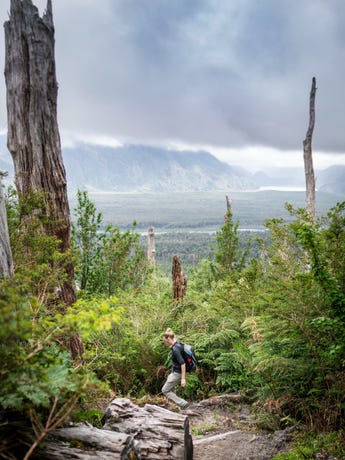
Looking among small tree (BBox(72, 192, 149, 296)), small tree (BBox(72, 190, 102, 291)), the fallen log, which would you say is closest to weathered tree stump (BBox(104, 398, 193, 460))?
the fallen log

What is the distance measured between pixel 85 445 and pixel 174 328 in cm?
467

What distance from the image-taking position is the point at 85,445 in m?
2.80

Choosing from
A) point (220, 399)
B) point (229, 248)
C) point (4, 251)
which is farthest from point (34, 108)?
point (229, 248)

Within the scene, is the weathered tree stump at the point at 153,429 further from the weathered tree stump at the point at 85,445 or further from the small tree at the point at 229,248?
the small tree at the point at 229,248

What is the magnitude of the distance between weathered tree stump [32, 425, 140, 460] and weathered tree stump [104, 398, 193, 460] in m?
0.15

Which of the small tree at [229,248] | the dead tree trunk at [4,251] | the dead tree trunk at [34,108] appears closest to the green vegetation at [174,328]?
the dead tree trunk at [4,251]

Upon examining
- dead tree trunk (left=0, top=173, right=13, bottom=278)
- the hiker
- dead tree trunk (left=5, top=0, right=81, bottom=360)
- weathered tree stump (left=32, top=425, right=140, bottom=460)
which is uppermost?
dead tree trunk (left=5, top=0, right=81, bottom=360)

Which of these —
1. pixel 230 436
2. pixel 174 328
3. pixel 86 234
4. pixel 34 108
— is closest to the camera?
pixel 230 436

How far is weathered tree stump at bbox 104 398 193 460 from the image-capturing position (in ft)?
10.4

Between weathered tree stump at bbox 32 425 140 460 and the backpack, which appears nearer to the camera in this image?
weathered tree stump at bbox 32 425 140 460

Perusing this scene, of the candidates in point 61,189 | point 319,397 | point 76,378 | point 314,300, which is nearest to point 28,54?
point 61,189

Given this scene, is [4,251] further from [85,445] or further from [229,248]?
[229,248]

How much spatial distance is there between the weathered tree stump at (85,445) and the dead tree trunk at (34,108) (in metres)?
2.50

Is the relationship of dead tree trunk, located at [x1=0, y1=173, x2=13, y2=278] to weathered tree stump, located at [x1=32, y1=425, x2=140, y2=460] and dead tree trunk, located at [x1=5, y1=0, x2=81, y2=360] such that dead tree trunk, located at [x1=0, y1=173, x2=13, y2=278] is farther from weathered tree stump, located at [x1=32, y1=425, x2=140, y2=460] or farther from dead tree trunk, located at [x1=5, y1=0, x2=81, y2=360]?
dead tree trunk, located at [x1=5, y1=0, x2=81, y2=360]
